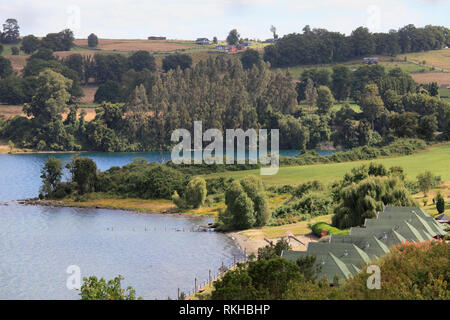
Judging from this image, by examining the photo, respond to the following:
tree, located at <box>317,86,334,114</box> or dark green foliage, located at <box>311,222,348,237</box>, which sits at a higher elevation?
tree, located at <box>317,86,334,114</box>

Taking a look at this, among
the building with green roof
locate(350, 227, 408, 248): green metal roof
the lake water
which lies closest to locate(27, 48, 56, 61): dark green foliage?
the lake water

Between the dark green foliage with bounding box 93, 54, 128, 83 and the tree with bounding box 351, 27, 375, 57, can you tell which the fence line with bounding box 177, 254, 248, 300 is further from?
the tree with bounding box 351, 27, 375, 57

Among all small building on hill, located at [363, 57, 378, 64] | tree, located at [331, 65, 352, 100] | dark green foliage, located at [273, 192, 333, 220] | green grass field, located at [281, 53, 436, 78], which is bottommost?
dark green foliage, located at [273, 192, 333, 220]

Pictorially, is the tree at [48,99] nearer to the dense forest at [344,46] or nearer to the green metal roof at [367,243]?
the dense forest at [344,46]

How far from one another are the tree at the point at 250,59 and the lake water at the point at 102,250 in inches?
4052

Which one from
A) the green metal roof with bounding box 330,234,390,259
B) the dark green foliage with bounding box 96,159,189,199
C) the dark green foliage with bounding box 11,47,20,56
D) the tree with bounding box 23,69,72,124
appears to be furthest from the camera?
the dark green foliage with bounding box 11,47,20,56

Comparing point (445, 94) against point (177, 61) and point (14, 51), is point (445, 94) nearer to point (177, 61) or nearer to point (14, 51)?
point (177, 61)

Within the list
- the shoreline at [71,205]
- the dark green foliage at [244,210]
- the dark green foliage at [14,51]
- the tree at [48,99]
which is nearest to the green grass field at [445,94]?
the tree at [48,99]

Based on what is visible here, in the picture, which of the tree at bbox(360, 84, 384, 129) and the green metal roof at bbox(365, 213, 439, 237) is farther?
the tree at bbox(360, 84, 384, 129)

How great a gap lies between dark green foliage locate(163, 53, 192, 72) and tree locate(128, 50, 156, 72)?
3360 millimetres

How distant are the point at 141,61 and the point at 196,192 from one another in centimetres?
10606

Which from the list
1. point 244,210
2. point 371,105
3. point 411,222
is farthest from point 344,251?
point 371,105

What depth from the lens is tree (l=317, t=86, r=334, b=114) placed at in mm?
138750

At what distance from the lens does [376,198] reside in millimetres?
59844
